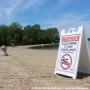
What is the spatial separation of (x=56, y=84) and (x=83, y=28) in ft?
7.15

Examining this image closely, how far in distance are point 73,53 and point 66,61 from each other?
44 cm

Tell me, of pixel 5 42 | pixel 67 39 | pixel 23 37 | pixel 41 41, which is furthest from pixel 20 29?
pixel 67 39

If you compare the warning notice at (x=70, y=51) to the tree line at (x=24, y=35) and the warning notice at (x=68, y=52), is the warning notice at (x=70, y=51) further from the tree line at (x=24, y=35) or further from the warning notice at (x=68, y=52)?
the tree line at (x=24, y=35)

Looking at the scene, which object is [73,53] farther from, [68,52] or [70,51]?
[68,52]

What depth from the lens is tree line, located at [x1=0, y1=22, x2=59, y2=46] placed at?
259ft

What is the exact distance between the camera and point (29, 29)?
9631cm

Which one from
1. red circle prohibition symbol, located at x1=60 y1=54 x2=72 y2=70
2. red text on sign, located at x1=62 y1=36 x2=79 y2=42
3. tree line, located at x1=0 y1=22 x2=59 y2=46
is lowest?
red circle prohibition symbol, located at x1=60 y1=54 x2=72 y2=70

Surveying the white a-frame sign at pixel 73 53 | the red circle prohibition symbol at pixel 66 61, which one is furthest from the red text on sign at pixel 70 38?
the red circle prohibition symbol at pixel 66 61

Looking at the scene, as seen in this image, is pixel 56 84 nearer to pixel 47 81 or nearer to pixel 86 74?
pixel 47 81

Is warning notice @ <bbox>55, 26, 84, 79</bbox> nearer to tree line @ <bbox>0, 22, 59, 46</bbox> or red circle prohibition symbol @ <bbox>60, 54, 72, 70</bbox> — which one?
red circle prohibition symbol @ <bbox>60, 54, 72, 70</bbox>

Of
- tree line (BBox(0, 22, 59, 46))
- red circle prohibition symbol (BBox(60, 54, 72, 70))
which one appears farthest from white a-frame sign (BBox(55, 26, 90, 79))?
tree line (BBox(0, 22, 59, 46))

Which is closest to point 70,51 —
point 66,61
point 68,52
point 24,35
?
point 68,52

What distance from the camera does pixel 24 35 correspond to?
90000 mm

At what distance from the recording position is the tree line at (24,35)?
3103 inches
